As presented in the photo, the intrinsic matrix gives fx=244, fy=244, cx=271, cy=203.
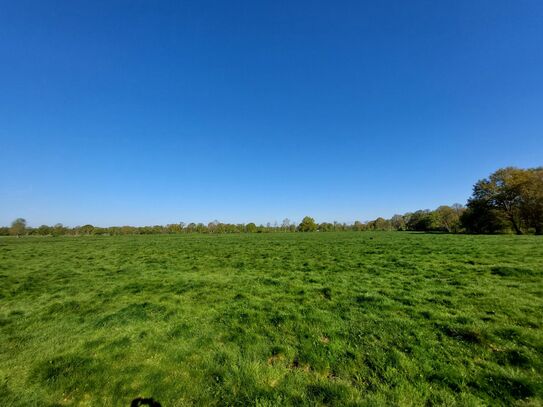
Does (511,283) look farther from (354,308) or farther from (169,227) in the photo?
(169,227)

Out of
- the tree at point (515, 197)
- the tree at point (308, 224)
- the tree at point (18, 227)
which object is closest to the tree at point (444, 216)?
the tree at point (515, 197)

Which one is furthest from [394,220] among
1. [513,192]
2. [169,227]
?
[169,227]

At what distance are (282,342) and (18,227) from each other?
16831 centimetres

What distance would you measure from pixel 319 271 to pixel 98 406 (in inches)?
475

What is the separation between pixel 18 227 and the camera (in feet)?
392

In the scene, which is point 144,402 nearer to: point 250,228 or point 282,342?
point 282,342

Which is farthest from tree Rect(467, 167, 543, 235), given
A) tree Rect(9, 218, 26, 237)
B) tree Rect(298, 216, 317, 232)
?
tree Rect(9, 218, 26, 237)

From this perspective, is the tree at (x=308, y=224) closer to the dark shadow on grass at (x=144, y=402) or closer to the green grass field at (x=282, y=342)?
the green grass field at (x=282, y=342)

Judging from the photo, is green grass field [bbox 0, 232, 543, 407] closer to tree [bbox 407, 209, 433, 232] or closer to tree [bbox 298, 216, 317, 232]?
tree [bbox 407, 209, 433, 232]

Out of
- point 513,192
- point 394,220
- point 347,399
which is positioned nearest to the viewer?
point 347,399

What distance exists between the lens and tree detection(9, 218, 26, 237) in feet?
384

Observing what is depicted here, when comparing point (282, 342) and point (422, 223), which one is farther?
point (422, 223)

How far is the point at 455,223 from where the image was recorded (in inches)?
3344

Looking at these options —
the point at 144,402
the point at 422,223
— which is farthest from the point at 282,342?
the point at 422,223
